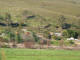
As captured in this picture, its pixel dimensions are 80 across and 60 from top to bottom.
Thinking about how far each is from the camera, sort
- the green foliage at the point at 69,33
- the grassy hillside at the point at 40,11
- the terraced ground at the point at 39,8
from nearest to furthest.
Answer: the green foliage at the point at 69,33
the grassy hillside at the point at 40,11
the terraced ground at the point at 39,8

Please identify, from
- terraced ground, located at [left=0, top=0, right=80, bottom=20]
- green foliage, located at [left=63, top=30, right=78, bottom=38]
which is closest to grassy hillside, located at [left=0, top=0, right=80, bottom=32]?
terraced ground, located at [left=0, top=0, right=80, bottom=20]

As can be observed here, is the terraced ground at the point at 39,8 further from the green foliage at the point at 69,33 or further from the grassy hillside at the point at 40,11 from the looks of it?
the green foliage at the point at 69,33

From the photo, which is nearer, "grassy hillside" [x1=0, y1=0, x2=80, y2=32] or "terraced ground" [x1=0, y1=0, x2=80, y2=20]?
"grassy hillside" [x1=0, y1=0, x2=80, y2=32]

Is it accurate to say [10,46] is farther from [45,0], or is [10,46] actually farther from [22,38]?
[45,0]

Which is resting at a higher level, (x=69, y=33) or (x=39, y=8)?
(x=69, y=33)

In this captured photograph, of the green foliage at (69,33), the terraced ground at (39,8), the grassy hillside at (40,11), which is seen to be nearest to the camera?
the green foliage at (69,33)

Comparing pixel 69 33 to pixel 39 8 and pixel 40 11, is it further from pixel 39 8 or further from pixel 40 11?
pixel 39 8

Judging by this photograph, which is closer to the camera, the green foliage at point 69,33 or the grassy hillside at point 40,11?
the green foliage at point 69,33

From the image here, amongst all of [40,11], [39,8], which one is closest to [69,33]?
[40,11]

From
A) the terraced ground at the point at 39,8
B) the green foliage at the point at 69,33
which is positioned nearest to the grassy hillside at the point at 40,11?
the terraced ground at the point at 39,8

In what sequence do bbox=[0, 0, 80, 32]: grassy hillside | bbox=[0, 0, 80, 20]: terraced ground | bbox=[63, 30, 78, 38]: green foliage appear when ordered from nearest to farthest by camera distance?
bbox=[63, 30, 78, 38]: green foliage
bbox=[0, 0, 80, 32]: grassy hillside
bbox=[0, 0, 80, 20]: terraced ground

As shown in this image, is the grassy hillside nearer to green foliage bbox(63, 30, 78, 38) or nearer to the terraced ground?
the terraced ground

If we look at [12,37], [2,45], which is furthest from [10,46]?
[12,37]

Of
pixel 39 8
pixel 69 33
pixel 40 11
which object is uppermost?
pixel 69 33
